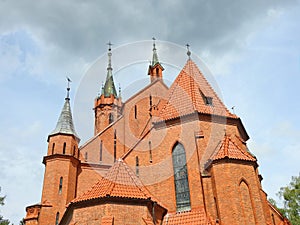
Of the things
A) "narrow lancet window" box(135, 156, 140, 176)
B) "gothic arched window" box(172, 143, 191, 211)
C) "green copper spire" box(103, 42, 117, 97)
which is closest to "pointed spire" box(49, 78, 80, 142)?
"narrow lancet window" box(135, 156, 140, 176)

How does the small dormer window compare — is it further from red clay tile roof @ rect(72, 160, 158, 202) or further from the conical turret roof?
the conical turret roof

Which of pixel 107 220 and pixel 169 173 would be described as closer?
pixel 107 220

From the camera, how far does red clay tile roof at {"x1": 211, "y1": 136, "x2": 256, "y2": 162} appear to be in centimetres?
1566

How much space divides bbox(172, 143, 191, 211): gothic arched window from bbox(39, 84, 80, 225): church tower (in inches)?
268

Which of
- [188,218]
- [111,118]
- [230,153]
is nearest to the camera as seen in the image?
[188,218]

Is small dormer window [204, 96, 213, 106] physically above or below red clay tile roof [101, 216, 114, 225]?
above

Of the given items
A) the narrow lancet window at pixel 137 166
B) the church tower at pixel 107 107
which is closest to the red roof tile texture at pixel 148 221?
the narrow lancet window at pixel 137 166

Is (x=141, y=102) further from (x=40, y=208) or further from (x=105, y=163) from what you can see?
(x=40, y=208)

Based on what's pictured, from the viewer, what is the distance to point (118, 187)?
47.3 feet

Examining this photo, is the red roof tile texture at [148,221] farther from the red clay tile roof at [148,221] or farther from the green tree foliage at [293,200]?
the green tree foliage at [293,200]

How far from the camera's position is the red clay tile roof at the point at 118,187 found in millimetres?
13992

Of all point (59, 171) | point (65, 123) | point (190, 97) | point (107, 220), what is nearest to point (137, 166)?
point (59, 171)

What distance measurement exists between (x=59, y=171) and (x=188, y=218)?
28.3 feet

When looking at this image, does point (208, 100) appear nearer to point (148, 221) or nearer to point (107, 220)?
Answer: point (148, 221)
